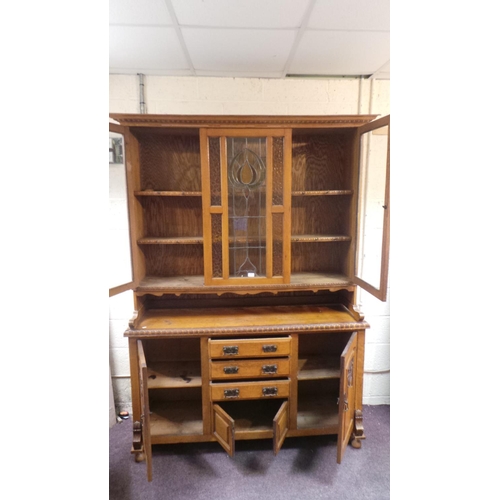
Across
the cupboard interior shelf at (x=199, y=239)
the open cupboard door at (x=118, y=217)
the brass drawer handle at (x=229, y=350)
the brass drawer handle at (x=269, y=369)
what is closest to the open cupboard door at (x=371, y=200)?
the cupboard interior shelf at (x=199, y=239)

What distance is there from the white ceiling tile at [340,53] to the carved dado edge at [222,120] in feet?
1.07

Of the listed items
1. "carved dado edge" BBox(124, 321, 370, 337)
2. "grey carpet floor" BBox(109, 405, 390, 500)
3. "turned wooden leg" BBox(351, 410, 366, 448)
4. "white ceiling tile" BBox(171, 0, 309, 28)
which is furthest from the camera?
"turned wooden leg" BBox(351, 410, 366, 448)

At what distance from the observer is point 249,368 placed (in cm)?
163

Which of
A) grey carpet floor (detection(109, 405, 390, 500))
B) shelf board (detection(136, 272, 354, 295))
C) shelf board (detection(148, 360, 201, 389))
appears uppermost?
shelf board (detection(136, 272, 354, 295))

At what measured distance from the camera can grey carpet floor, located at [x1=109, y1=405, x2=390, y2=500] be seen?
150 centimetres

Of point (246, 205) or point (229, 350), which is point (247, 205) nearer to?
point (246, 205)

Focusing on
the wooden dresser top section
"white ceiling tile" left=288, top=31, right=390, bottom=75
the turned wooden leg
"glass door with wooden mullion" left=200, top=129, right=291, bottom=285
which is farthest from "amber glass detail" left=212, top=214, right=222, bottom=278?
the turned wooden leg

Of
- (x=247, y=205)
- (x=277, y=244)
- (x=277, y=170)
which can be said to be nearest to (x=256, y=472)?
(x=277, y=244)

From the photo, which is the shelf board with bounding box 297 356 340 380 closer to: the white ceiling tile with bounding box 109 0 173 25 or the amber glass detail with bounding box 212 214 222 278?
the amber glass detail with bounding box 212 214 222 278

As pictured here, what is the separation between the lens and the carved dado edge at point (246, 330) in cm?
160

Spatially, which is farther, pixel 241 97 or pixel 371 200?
pixel 371 200

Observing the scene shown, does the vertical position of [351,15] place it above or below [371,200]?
above

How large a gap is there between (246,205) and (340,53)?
93 centimetres

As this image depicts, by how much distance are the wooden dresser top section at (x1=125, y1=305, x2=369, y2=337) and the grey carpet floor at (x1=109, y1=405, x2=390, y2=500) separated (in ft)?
2.41
